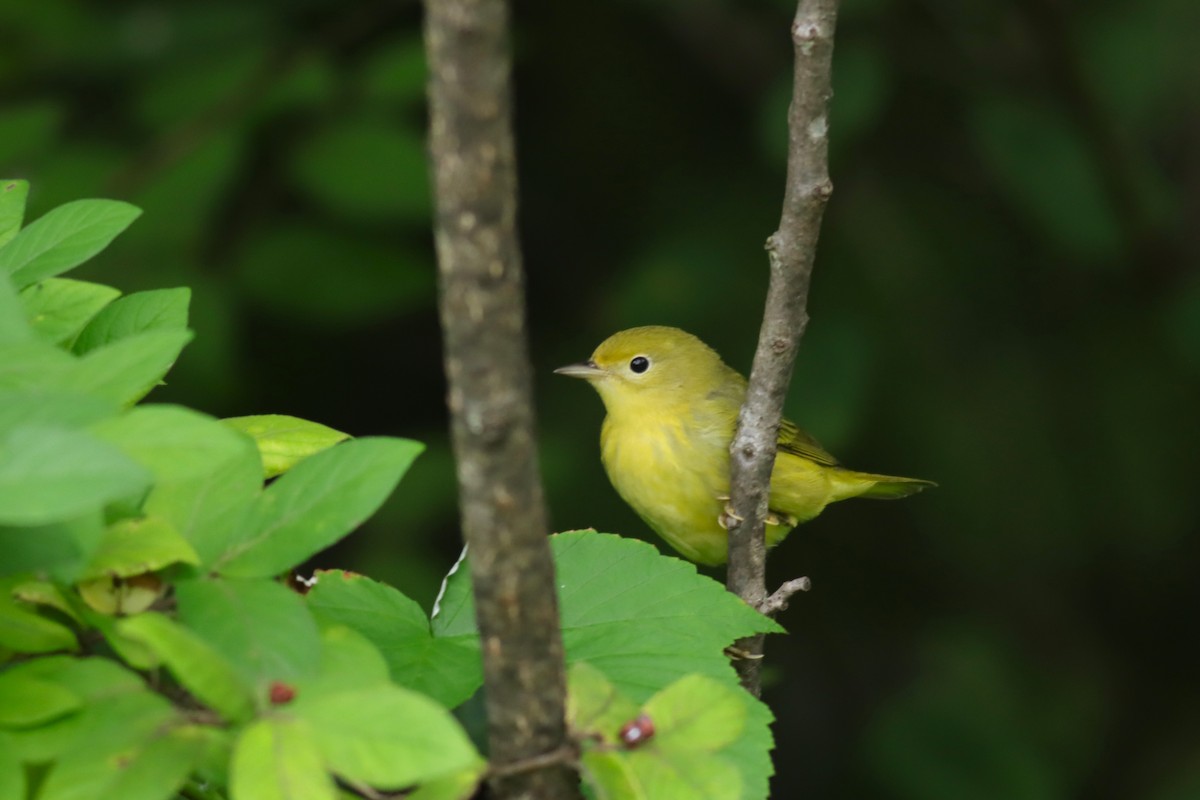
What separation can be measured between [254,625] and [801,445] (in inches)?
128

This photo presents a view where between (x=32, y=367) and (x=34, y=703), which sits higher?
(x=32, y=367)

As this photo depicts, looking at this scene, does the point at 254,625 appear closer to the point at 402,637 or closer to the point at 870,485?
the point at 402,637

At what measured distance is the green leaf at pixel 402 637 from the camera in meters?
1.52

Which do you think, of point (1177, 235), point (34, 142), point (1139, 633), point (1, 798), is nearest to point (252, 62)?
point (34, 142)

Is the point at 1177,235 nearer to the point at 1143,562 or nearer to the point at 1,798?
the point at 1143,562

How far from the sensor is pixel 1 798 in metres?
1.10

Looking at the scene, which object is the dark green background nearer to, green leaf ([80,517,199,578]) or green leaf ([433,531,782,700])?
green leaf ([433,531,782,700])

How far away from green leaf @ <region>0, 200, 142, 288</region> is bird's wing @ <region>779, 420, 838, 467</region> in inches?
111

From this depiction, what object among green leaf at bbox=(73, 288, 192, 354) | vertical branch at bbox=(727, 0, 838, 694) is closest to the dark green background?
vertical branch at bbox=(727, 0, 838, 694)

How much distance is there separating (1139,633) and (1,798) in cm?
557

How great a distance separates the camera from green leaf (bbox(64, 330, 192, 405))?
1149 millimetres

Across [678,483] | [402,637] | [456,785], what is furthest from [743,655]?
[678,483]

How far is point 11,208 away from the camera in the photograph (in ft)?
5.54

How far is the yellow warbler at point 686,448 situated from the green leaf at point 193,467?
2.55 metres
